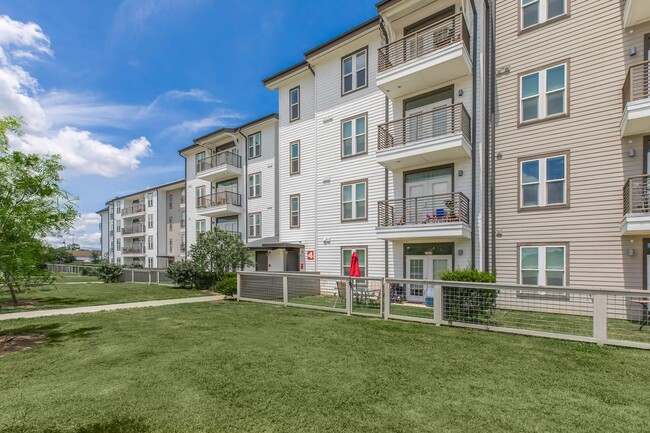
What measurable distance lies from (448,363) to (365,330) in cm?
259

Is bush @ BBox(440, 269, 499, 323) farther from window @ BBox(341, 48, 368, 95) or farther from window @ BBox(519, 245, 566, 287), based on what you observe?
window @ BBox(341, 48, 368, 95)

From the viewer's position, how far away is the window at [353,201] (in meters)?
15.9

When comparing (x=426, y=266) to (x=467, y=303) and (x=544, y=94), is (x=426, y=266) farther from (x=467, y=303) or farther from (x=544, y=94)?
(x=544, y=94)

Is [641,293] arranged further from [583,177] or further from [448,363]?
[583,177]

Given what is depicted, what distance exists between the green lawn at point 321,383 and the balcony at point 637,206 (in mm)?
4761

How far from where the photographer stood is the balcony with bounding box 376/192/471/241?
1213cm

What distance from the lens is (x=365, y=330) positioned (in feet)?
25.5

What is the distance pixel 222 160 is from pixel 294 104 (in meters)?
7.92

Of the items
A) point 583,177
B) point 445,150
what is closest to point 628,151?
point 583,177

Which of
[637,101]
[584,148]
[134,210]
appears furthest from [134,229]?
[637,101]

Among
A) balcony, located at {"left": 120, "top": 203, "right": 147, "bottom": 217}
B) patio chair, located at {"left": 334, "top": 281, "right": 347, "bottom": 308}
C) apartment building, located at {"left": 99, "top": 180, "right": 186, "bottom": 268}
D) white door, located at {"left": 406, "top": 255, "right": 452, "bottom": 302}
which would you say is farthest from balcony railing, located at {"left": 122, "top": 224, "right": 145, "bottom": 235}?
white door, located at {"left": 406, "top": 255, "right": 452, "bottom": 302}

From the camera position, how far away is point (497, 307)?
339 inches

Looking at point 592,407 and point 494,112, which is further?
point 494,112

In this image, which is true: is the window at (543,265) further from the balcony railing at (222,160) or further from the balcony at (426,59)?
the balcony railing at (222,160)
